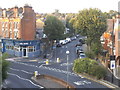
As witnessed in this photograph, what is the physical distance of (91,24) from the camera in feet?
150

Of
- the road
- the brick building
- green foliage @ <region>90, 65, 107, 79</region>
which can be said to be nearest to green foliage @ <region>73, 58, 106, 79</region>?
green foliage @ <region>90, 65, 107, 79</region>

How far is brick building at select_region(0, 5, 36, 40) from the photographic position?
46656 millimetres

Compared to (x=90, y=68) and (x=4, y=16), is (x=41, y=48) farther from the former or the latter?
(x=90, y=68)

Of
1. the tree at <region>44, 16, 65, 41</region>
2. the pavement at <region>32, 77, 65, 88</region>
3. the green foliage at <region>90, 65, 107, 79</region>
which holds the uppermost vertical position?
the tree at <region>44, 16, 65, 41</region>

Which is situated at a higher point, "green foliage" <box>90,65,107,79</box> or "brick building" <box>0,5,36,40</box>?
"brick building" <box>0,5,36,40</box>

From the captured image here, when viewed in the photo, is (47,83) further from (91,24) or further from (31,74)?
(91,24)

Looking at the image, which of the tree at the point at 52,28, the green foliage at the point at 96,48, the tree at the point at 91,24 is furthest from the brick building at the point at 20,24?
the green foliage at the point at 96,48

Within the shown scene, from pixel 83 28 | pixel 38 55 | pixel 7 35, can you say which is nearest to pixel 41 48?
pixel 38 55

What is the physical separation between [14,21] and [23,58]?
27.6 ft

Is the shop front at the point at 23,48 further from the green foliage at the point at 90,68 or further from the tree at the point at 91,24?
the green foliage at the point at 90,68

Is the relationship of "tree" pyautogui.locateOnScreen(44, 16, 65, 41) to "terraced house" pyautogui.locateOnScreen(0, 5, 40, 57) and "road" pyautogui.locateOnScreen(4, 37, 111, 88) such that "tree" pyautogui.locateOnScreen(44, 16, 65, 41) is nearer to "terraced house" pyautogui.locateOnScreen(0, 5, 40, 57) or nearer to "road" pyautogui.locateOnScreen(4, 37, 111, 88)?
"terraced house" pyautogui.locateOnScreen(0, 5, 40, 57)

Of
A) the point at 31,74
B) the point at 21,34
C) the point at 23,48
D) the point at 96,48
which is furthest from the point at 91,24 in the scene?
the point at 31,74

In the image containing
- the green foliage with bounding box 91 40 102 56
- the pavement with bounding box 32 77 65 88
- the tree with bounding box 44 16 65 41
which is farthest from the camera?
the tree with bounding box 44 16 65 41

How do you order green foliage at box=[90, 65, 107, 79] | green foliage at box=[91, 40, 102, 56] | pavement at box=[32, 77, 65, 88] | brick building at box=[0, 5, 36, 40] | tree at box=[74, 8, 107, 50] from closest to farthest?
pavement at box=[32, 77, 65, 88]
green foliage at box=[90, 65, 107, 79]
green foliage at box=[91, 40, 102, 56]
tree at box=[74, 8, 107, 50]
brick building at box=[0, 5, 36, 40]
